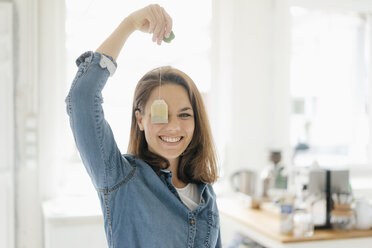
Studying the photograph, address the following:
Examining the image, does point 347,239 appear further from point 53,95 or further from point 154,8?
point 53,95

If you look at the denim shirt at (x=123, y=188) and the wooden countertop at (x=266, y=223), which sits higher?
the denim shirt at (x=123, y=188)

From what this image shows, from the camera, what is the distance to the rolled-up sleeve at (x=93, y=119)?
0.76 m

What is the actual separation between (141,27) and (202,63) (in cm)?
180

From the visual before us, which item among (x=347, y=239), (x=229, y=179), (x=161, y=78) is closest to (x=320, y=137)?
(x=229, y=179)

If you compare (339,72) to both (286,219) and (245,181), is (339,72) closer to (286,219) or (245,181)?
(245,181)

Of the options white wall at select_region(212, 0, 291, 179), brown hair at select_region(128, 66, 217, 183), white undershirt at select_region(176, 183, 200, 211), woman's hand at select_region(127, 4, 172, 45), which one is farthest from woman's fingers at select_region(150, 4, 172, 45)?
white wall at select_region(212, 0, 291, 179)

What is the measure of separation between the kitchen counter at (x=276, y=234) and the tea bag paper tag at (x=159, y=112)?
91 cm

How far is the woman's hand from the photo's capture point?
840mm

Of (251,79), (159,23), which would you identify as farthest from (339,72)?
(159,23)

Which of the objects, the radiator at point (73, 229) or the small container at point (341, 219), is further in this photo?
the radiator at point (73, 229)

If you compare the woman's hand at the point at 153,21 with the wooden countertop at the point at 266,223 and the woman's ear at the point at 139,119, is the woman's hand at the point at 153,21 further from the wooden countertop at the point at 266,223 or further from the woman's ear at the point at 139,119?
the wooden countertop at the point at 266,223

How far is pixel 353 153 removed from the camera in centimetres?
323

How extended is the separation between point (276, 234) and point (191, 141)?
0.80 m

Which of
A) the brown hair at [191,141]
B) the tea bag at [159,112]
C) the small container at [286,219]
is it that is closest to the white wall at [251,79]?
the small container at [286,219]
